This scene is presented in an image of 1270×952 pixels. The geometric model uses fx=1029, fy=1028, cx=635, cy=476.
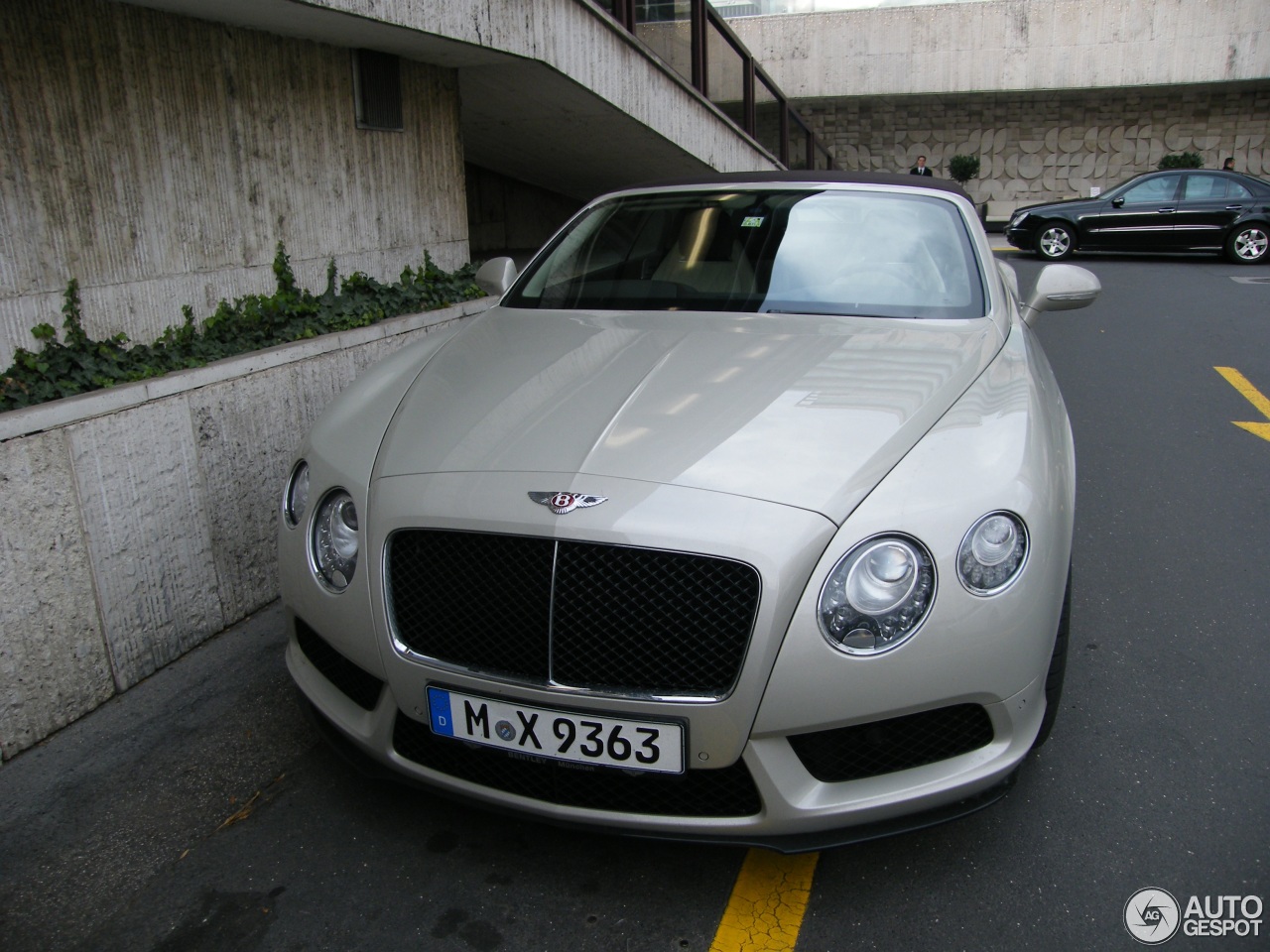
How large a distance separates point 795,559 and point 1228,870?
51.0 inches

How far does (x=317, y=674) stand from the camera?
255 centimetres

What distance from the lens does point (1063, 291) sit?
3.87 m

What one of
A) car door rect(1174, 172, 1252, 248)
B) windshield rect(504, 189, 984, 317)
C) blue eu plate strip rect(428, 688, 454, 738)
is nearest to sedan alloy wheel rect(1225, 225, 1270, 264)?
car door rect(1174, 172, 1252, 248)

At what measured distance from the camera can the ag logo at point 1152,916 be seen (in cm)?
215

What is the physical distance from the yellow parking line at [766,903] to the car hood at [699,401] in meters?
0.89

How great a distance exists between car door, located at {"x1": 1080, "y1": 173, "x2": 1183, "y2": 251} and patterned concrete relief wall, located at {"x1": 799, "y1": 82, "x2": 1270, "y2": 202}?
36.8 feet

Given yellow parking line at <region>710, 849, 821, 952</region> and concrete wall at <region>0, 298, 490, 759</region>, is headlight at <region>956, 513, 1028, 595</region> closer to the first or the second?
yellow parking line at <region>710, 849, 821, 952</region>

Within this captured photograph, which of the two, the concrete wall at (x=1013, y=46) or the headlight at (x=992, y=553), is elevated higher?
the concrete wall at (x=1013, y=46)

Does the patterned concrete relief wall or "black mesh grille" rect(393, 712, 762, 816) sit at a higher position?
the patterned concrete relief wall

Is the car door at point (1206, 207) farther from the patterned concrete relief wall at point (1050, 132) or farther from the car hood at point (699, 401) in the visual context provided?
the car hood at point (699, 401)

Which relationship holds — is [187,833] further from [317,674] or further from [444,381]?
[444,381]

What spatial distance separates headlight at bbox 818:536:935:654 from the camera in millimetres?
2061

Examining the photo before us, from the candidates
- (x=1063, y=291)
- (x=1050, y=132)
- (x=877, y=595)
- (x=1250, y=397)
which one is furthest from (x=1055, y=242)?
(x=877, y=595)

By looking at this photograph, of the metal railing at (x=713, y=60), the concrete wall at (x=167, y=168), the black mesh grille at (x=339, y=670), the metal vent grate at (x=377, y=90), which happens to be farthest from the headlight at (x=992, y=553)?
the metal railing at (x=713, y=60)
